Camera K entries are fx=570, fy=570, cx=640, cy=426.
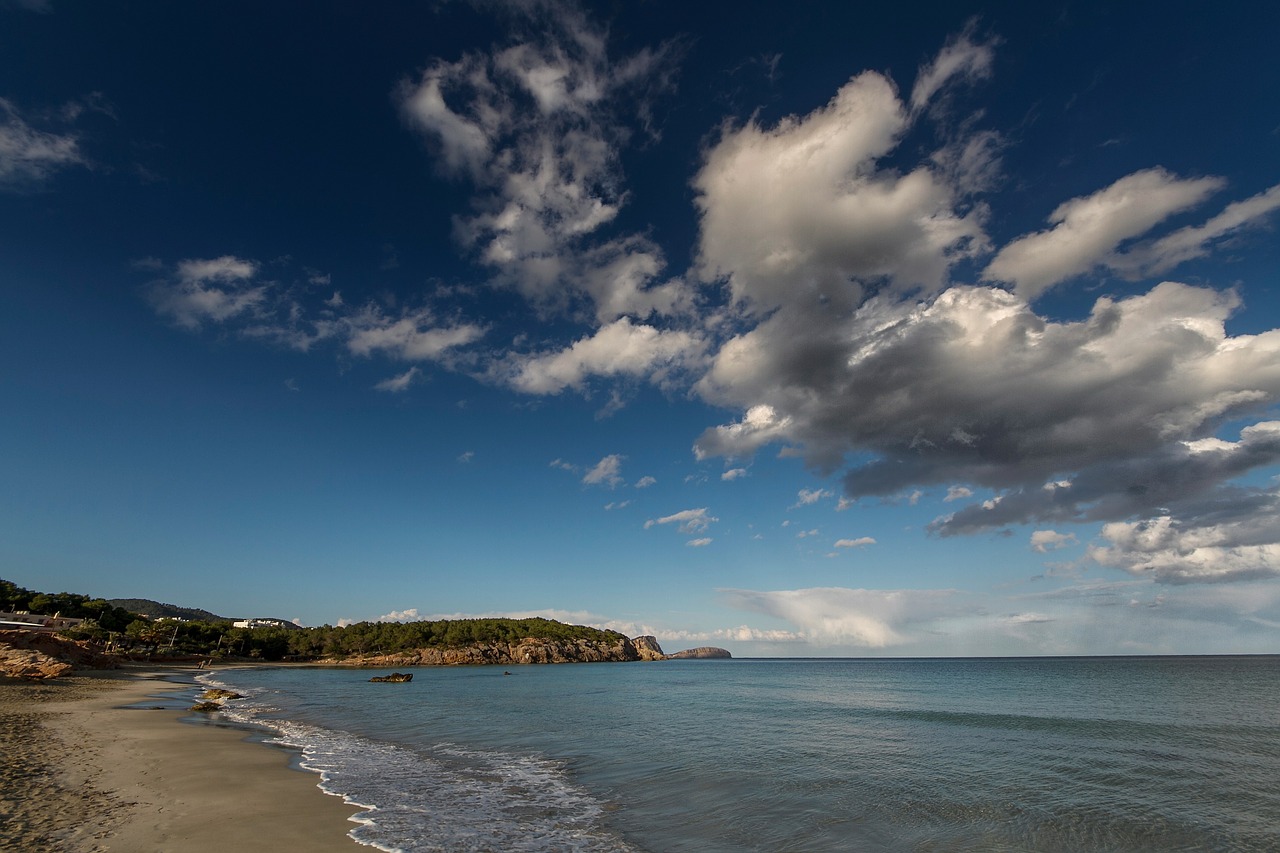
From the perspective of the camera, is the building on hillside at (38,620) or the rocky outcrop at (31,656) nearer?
the rocky outcrop at (31,656)

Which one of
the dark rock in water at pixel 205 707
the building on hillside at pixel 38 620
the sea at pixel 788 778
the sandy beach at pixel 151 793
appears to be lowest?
the dark rock in water at pixel 205 707

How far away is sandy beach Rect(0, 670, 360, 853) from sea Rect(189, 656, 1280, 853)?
5.03 feet

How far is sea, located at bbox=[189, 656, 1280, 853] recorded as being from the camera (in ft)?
52.9

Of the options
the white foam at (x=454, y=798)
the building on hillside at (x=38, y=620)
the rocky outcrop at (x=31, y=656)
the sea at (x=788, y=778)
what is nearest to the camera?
the white foam at (x=454, y=798)

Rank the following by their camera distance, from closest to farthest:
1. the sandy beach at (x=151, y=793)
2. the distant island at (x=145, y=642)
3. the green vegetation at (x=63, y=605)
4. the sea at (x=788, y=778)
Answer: the sandy beach at (x=151, y=793)
the sea at (x=788, y=778)
the distant island at (x=145, y=642)
the green vegetation at (x=63, y=605)

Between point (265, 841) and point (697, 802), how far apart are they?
12677mm

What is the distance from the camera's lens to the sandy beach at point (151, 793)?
1300 cm

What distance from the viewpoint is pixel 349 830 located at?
14.6 meters

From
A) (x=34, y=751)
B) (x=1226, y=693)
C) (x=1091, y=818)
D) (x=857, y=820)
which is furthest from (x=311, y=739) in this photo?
(x=1226, y=693)

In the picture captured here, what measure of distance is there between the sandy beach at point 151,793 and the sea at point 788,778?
1.53 m

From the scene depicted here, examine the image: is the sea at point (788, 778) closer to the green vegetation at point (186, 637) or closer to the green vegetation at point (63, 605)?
the green vegetation at point (186, 637)

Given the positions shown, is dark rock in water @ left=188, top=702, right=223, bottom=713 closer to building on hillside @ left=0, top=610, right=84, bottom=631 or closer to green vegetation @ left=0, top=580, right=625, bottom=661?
green vegetation @ left=0, top=580, right=625, bottom=661

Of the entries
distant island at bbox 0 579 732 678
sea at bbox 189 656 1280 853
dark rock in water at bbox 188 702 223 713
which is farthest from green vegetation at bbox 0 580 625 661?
sea at bbox 189 656 1280 853

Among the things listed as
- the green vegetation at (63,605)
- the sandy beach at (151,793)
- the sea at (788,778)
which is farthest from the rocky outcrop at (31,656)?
the green vegetation at (63,605)
